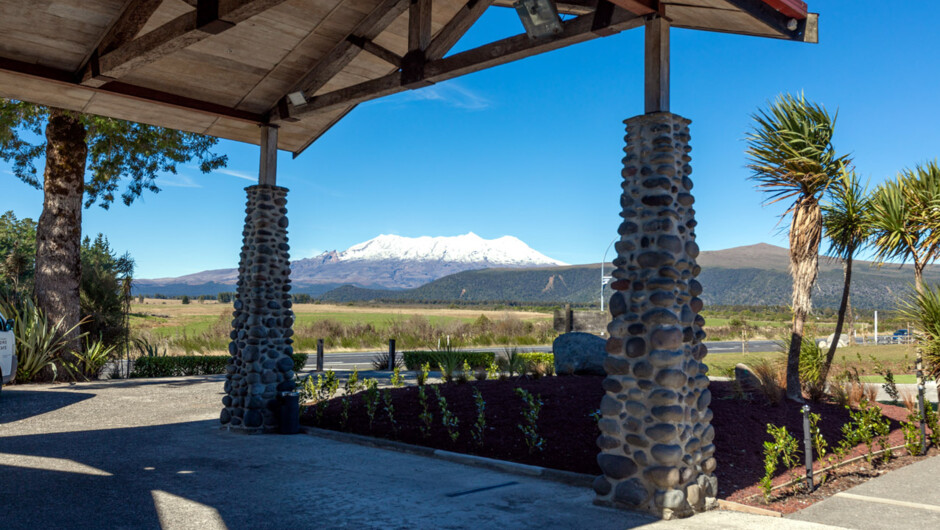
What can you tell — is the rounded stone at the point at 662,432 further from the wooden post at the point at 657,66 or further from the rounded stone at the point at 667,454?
the wooden post at the point at 657,66

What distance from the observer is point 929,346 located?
11.4 metres

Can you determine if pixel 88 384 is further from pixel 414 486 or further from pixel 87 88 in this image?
pixel 414 486

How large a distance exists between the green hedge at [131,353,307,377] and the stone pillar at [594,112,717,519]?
15.1 m

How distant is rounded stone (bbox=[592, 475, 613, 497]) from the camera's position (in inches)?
238

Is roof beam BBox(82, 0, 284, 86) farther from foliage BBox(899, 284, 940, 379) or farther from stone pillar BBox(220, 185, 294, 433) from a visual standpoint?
foliage BBox(899, 284, 940, 379)

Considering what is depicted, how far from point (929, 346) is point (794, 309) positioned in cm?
229

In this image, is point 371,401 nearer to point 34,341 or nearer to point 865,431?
point 865,431

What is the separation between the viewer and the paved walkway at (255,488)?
560 centimetres

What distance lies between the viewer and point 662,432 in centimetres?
579

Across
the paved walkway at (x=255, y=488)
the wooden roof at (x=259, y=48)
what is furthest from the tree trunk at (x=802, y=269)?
the wooden roof at (x=259, y=48)

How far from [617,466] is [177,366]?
17.2m

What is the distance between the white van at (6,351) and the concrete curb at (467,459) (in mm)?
7150

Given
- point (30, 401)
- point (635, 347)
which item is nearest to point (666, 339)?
point (635, 347)

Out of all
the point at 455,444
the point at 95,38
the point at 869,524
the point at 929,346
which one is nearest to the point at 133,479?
the point at 455,444
